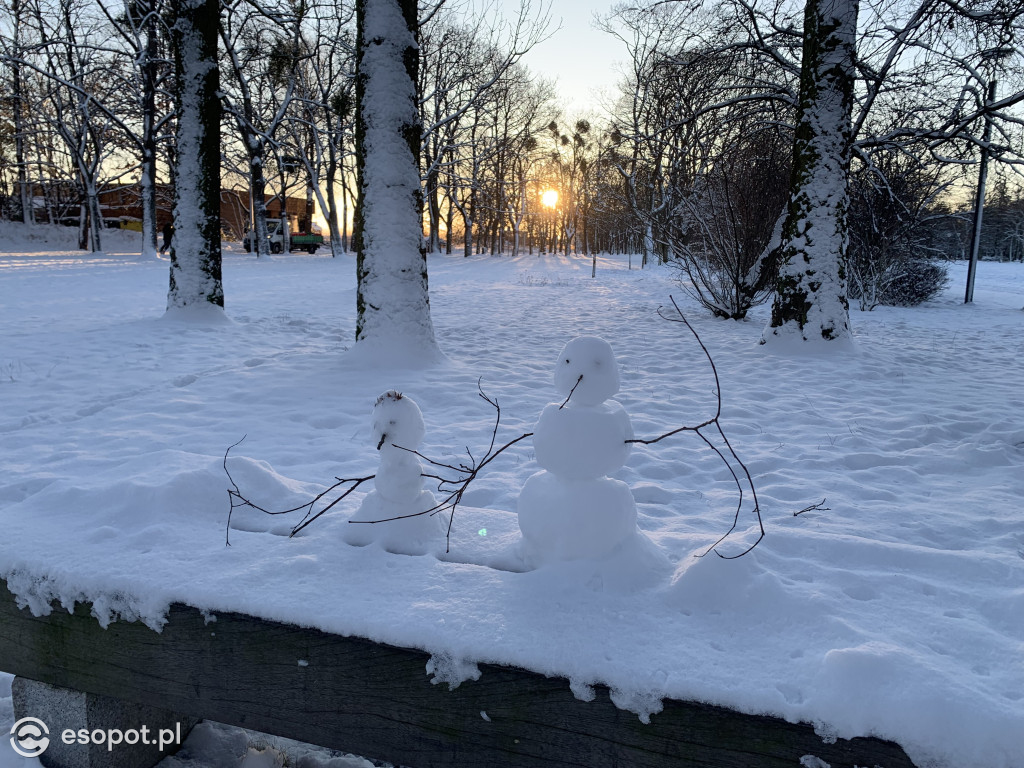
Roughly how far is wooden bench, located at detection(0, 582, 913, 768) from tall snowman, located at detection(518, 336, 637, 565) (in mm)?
462

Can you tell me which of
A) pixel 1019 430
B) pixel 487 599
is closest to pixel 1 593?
pixel 487 599

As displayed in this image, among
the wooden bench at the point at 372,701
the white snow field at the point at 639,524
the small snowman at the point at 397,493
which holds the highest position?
the small snowman at the point at 397,493

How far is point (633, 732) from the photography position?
1.36 m

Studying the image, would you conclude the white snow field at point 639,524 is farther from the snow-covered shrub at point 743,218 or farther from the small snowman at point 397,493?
the snow-covered shrub at point 743,218

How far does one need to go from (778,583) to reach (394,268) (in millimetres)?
4789

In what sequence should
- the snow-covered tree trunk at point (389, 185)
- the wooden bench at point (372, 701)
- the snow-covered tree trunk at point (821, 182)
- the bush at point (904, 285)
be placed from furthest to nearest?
1. the bush at point (904, 285)
2. the snow-covered tree trunk at point (821, 182)
3. the snow-covered tree trunk at point (389, 185)
4. the wooden bench at point (372, 701)

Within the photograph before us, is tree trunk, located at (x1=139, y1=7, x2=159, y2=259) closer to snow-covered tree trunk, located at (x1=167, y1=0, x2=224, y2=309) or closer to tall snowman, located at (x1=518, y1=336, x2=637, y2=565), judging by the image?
snow-covered tree trunk, located at (x1=167, y1=0, x2=224, y2=309)

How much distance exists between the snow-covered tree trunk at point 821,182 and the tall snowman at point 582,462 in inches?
237

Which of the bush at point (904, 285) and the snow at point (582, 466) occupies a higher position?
the bush at point (904, 285)

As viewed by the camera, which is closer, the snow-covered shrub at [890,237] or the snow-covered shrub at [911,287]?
the snow-covered shrub at [890,237]

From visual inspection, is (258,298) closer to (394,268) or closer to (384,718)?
(394,268)

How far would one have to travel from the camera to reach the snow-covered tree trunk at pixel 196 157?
A: 751 centimetres

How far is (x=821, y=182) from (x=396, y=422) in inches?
259

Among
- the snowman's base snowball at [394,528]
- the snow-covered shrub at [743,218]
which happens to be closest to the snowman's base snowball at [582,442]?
the snowman's base snowball at [394,528]
